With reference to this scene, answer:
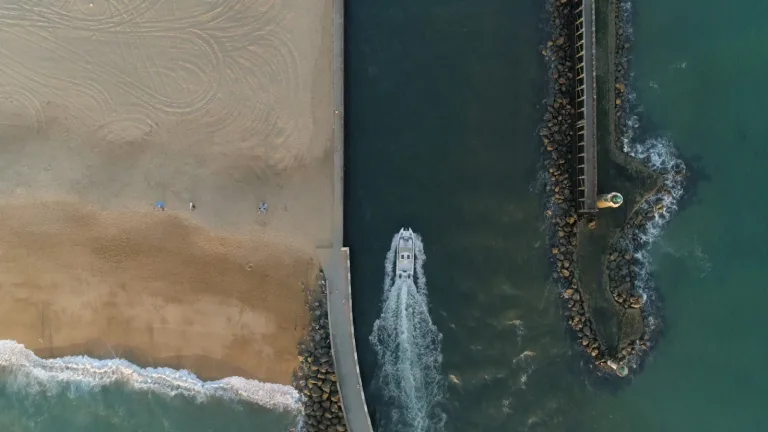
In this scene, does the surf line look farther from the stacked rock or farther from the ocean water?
the ocean water

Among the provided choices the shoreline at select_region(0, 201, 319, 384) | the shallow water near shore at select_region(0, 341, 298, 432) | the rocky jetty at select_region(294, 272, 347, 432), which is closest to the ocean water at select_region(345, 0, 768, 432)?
the rocky jetty at select_region(294, 272, 347, 432)

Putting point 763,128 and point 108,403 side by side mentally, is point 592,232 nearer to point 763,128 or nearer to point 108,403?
point 763,128

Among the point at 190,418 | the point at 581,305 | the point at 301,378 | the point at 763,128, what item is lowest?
the point at 190,418

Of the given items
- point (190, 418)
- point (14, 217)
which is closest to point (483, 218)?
point (190, 418)

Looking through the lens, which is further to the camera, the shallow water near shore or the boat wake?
the shallow water near shore

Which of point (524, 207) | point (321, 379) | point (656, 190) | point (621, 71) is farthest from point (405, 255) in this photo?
point (621, 71)

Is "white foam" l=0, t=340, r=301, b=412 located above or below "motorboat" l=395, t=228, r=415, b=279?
below

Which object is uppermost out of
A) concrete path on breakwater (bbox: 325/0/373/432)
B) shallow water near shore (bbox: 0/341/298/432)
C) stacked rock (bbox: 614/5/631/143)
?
stacked rock (bbox: 614/5/631/143)

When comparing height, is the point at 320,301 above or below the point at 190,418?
above
